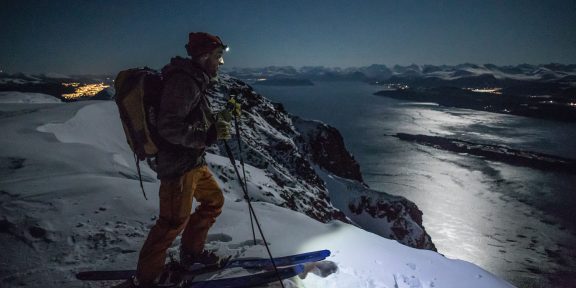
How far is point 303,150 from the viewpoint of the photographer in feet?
90.5

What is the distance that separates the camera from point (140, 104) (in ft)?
9.44

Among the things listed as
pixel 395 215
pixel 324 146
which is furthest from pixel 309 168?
pixel 395 215

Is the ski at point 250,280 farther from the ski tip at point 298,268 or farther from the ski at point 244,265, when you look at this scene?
the ski at point 244,265

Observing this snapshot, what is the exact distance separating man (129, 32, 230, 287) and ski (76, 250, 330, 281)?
0.45m

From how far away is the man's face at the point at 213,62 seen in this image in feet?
10.6

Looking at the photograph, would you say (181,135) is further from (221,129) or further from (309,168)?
(309,168)

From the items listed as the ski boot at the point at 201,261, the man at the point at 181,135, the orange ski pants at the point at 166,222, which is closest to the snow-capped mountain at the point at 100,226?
the ski boot at the point at 201,261

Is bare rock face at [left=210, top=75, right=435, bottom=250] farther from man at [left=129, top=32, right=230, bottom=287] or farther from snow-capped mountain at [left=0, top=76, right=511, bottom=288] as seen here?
man at [left=129, top=32, right=230, bottom=287]

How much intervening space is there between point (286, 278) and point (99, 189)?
381cm

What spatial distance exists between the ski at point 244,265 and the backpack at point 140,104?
1626 mm

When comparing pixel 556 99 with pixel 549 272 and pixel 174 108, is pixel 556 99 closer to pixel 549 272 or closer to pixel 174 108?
pixel 549 272

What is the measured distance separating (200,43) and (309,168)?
669 inches

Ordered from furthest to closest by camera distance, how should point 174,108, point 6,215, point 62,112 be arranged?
point 62,112 → point 6,215 → point 174,108

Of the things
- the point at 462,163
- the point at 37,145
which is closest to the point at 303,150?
the point at 37,145
